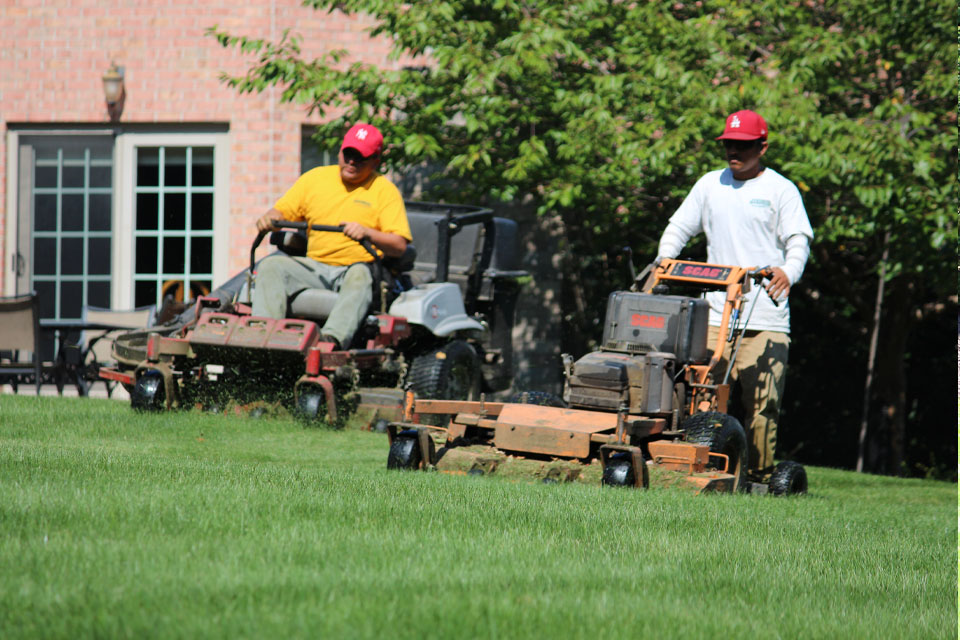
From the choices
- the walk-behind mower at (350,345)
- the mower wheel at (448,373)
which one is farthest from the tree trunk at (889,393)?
the mower wheel at (448,373)

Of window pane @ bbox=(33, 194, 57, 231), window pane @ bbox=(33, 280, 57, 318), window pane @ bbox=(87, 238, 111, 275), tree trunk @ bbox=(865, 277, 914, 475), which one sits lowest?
tree trunk @ bbox=(865, 277, 914, 475)

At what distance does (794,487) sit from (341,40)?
30.9ft

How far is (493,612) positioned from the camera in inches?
130

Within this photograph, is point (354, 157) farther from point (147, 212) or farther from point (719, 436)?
point (147, 212)

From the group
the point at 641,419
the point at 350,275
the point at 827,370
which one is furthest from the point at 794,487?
the point at 827,370

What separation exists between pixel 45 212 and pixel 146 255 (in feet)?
4.45

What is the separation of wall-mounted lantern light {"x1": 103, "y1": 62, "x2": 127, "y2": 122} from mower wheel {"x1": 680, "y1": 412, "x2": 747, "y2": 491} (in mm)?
9978

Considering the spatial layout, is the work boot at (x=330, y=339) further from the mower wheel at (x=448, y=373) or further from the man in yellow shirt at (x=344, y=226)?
the mower wheel at (x=448, y=373)

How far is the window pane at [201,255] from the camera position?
14.9m

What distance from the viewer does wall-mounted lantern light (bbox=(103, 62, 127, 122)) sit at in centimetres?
1460

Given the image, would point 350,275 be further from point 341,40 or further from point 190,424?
point 341,40

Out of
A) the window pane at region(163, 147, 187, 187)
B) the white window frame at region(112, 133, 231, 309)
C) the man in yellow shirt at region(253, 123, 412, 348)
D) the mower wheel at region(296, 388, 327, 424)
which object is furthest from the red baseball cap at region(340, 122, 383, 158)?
the window pane at region(163, 147, 187, 187)

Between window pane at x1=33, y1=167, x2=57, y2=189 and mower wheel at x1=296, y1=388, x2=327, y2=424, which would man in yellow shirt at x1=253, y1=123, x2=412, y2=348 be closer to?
mower wheel at x1=296, y1=388, x2=327, y2=424

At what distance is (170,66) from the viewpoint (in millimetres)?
14758
